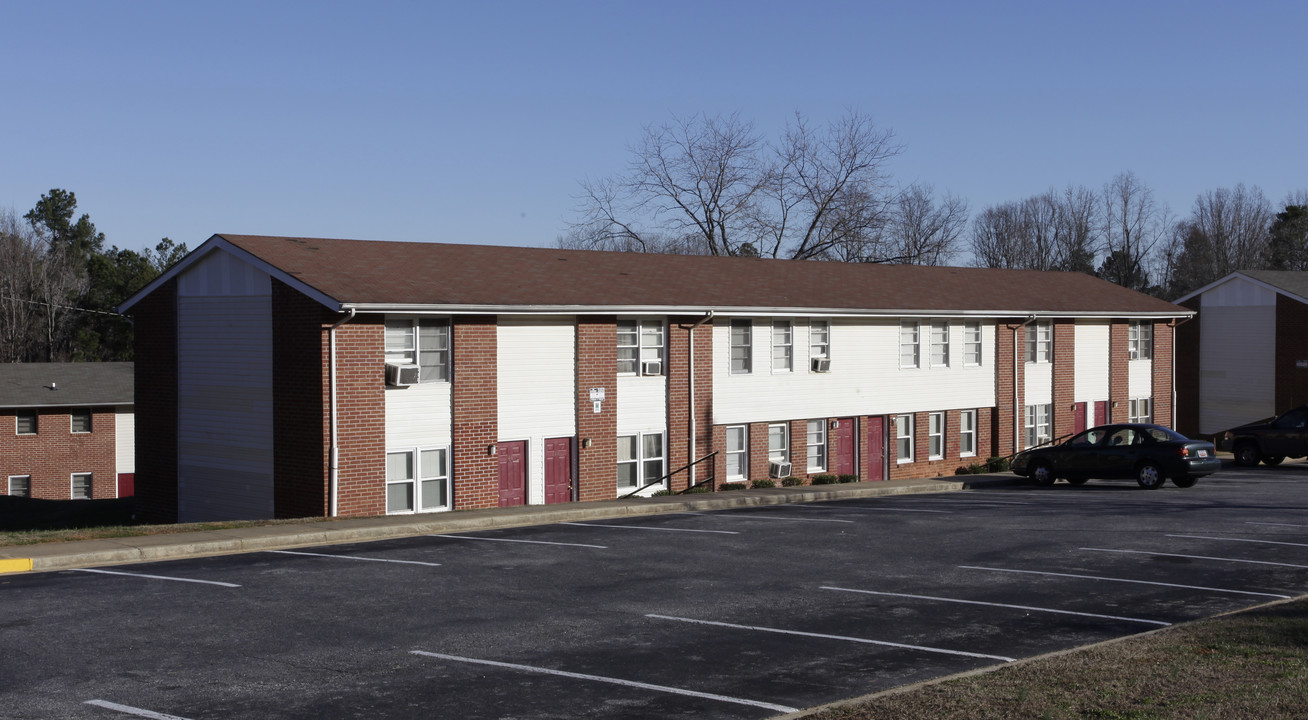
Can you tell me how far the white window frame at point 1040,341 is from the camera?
3850 cm

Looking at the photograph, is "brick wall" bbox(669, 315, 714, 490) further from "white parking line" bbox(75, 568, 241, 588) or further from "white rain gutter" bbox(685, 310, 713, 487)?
"white parking line" bbox(75, 568, 241, 588)

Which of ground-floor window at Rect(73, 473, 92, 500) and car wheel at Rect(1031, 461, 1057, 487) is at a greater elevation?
car wheel at Rect(1031, 461, 1057, 487)

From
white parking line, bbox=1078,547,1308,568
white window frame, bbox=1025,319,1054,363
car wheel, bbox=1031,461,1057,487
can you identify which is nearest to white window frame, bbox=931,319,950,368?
white window frame, bbox=1025,319,1054,363

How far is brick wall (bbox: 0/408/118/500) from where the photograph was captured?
44812 mm

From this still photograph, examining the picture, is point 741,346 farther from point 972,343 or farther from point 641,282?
point 972,343

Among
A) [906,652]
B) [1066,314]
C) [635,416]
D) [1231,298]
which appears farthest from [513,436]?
[1231,298]

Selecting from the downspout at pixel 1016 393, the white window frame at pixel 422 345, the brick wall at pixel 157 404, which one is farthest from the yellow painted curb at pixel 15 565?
the downspout at pixel 1016 393

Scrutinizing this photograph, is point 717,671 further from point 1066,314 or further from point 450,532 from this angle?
point 1066,314

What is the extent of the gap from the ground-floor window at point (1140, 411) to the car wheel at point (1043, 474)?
12.6 meters

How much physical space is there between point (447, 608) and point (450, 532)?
6768mm

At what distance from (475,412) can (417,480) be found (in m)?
1.90

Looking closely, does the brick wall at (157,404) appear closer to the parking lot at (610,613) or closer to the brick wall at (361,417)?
the brick wall at (361,417)

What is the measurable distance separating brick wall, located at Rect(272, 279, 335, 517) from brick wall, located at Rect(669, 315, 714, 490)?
8.98m

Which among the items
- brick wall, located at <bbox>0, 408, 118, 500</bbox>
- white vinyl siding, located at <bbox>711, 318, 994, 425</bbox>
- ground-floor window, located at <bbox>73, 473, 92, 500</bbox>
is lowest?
ground-floor window, located at <bbox>73, 473, 92, 500</bbox>
